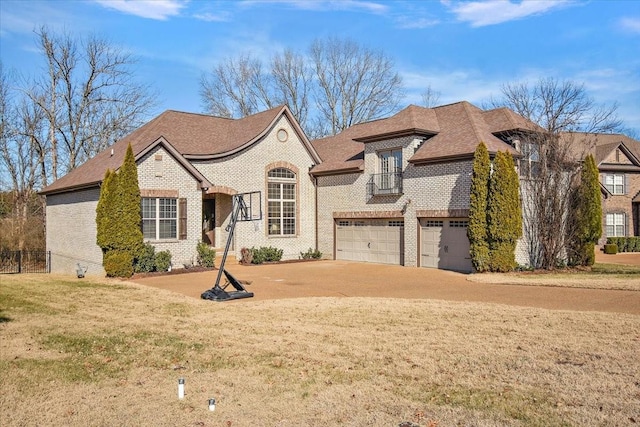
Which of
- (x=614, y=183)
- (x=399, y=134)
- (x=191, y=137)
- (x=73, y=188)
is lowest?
(x=73, y=188)

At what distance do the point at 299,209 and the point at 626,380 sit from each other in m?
21.4

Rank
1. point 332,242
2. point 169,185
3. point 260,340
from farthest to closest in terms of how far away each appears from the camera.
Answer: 1. point 332,242
2. point 169,185
3. point 260,340

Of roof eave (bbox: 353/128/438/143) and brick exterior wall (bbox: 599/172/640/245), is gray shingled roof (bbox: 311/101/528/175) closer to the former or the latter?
roof eave (bbox: 353/128/438/143)

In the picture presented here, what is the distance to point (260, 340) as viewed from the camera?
10297 millimetres

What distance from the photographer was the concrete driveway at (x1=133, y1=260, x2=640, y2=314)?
14.3 m

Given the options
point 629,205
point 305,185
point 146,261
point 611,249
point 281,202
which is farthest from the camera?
point 629,205

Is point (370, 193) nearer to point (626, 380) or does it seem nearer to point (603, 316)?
point (603, 316)

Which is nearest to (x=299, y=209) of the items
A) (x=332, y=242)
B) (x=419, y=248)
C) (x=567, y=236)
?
(x=332, y=242)

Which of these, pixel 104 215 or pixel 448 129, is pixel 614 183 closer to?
pixel 448 129

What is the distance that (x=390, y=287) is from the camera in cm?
1759

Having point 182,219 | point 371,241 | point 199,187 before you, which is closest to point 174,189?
point 199,187

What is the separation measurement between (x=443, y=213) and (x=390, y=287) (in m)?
6.06

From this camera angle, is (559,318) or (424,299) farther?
(424,299)

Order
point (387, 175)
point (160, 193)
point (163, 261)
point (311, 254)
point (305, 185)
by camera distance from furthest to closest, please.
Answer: point (305, 185) → point (311, 254) → point (387, 175) → point (160, 193) → point (163, 261)
